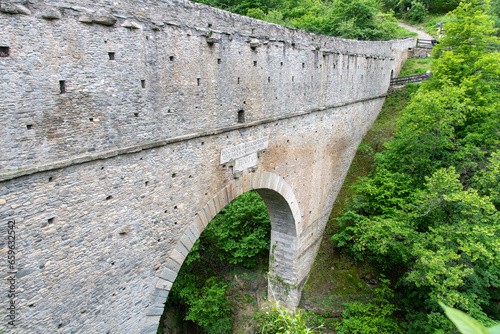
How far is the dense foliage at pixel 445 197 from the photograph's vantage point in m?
8.72

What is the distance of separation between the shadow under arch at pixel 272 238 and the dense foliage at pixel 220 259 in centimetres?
124

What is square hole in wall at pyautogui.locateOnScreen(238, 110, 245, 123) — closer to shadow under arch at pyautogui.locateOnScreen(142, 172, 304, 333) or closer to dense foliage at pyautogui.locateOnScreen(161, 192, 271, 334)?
shadow under arch at pyautogui.locateOnScreen(142, 172, 304, 333)

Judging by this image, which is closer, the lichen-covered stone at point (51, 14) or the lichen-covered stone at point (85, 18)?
the lichen-covered stone at point (51, 14)

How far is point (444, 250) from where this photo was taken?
8617 millimetres

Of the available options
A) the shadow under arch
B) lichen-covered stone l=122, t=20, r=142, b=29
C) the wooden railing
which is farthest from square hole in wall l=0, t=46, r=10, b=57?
the wooden railing

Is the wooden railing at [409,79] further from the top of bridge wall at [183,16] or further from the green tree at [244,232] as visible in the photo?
the green tree at [244,232]

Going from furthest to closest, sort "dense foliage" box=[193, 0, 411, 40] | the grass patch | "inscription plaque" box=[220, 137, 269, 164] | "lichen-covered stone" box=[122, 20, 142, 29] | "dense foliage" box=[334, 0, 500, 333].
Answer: the grass patch < "dense foliage" box=[193, 0, 411, 40] < "dense foliage" box=[334, 0, 500, 333] < "inscription plaque" box=[220, 137, 269, 164] < "lichen-covered stone" box=[122, 20, 142, 29]

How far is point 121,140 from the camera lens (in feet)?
18.1

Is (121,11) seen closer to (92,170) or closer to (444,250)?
(92,170)

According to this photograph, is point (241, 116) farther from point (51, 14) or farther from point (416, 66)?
point (416, 66)

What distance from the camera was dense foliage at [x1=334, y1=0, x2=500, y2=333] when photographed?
8.72 metres

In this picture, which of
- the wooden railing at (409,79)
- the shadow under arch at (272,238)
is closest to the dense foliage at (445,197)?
the shadow under arch at (272,238)

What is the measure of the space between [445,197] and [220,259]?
9158mm

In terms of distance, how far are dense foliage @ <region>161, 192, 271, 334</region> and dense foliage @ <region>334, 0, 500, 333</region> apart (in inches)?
136
